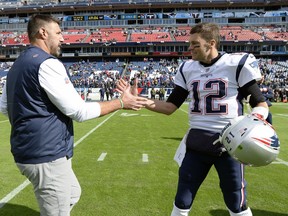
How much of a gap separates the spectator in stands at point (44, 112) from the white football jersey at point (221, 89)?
989mm

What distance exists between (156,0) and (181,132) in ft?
212

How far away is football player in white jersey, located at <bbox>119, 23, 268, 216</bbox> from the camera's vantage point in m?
3.02

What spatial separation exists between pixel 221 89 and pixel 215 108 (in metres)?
0.18

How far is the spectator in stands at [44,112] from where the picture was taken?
2.44 meters

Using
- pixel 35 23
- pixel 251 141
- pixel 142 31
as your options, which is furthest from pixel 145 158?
pixel 142 31

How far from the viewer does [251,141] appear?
2.66 metres

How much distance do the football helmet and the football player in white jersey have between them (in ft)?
0.91

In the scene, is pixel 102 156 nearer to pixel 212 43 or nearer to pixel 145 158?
pixel 145 158

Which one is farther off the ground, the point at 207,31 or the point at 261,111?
the point at 207,31

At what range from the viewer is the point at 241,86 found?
3.03 m

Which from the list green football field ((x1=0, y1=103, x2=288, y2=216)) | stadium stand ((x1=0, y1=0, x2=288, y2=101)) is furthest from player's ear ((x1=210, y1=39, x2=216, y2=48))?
stadium stand ((x1=0, y1=0, x2=288, y2=101))

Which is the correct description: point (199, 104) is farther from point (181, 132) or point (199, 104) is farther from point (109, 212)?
point (181, 132)

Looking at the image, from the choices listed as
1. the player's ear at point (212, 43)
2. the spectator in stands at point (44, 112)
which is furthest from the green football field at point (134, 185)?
the player's ear at point (212, 43)

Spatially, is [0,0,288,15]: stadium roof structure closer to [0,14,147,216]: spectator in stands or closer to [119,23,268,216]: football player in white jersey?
[119,23,268,216]: football player in white jersey
